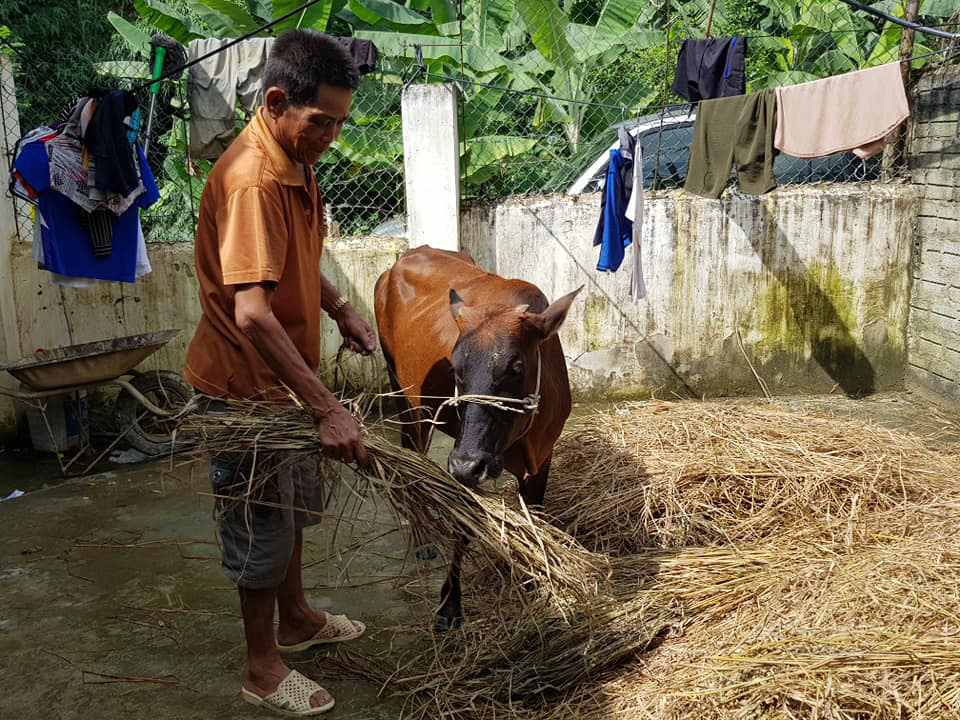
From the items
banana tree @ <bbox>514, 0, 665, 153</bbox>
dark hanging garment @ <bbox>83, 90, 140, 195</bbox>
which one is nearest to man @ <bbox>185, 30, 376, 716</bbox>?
dark hanging garment @ <bbox>83, 90, 140, 195</bbox>

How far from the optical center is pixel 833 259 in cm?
720

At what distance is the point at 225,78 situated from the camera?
670 centimetres

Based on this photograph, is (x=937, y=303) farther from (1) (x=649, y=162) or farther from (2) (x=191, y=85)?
(2) (x=191, y=85)

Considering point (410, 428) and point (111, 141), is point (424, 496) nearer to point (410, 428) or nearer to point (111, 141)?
point (410, 428)

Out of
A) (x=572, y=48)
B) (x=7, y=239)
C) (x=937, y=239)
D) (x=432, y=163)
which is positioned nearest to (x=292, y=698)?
(x=432, y=163)

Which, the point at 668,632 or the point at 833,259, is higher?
the point at 833,259

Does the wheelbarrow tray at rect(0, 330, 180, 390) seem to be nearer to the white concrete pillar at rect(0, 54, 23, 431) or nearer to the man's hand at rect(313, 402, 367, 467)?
the white concrete pillar at rect(0, 54, 23, 431)

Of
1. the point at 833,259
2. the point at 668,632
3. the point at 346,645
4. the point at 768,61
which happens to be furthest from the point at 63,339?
the point at 768,61

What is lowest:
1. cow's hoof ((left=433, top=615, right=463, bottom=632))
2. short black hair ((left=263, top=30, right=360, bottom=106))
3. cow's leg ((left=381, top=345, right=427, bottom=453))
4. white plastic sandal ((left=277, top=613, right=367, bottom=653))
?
white plastic sandal ((left=277, top=613, right=367, bottom=653))

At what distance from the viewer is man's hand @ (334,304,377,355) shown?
3666 millimetres

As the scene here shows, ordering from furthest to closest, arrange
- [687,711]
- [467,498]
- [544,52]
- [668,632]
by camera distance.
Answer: [544,52]
[668,632]
[467,498]
[687,711]

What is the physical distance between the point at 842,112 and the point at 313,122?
472cm

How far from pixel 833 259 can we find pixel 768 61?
688 cm

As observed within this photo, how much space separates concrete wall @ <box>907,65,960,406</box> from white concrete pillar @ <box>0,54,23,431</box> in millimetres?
6972
